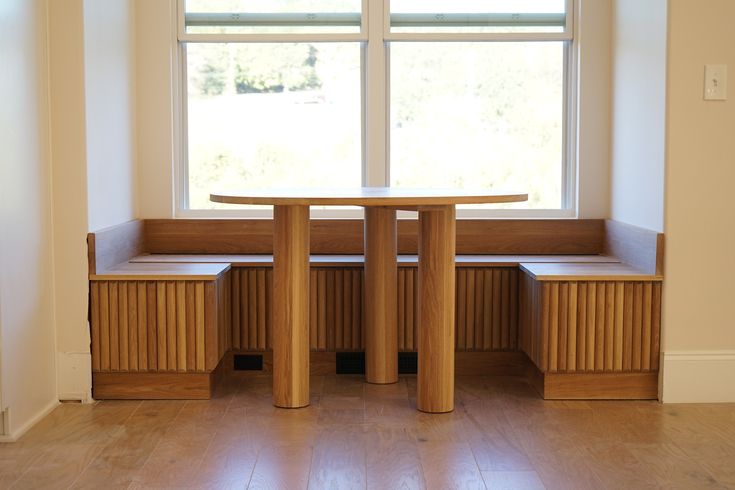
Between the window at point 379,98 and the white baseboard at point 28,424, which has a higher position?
the window at point 379,98

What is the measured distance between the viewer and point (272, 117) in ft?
17.1

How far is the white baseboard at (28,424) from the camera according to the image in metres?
3.69

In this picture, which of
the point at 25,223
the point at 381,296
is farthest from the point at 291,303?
the point at 25,223

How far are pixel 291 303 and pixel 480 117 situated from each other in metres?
1.70

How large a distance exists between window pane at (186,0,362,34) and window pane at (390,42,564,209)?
1.08 ft

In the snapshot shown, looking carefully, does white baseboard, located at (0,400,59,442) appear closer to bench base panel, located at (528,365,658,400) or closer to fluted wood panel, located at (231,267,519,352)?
fluted wood panel, located at (231,267,519,352)

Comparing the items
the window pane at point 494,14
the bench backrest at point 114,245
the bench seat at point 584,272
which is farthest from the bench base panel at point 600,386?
the bench backrest at point 114,245

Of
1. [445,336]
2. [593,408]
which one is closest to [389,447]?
[445,336]

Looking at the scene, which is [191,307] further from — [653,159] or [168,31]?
[653,159]

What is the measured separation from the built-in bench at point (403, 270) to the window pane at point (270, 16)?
985 millimetres

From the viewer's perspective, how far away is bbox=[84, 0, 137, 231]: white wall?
4.27m

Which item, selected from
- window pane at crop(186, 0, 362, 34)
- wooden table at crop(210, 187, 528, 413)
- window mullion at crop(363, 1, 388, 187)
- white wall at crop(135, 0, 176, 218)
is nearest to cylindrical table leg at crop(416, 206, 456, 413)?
wooden table at crop(210, 187, 528, 413)

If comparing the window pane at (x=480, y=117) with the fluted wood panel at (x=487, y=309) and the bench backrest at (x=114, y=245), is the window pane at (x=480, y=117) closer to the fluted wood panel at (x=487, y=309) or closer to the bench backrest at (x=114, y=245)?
the fluted wood panel at (x=487, y=309)

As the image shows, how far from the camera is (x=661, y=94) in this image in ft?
13.9
